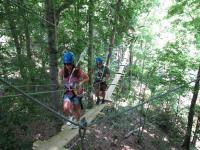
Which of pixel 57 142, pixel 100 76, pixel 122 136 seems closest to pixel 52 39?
pixel 100 76

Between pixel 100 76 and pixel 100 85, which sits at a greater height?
pixel 100 76

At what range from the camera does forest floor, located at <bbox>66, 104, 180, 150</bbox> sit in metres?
8.77

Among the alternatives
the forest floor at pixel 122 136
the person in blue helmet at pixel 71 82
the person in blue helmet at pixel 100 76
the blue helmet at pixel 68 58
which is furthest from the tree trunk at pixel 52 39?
the forest floor at pixel 122 136

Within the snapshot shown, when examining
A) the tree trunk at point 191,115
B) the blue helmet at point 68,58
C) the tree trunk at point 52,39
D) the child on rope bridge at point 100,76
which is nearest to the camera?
the blue helmet at point 68,58

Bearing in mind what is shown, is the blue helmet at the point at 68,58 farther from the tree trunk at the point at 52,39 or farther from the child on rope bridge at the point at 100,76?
the child on rope bridge at the point at 100,76

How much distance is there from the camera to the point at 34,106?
812 centimetres

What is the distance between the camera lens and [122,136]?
1024cm

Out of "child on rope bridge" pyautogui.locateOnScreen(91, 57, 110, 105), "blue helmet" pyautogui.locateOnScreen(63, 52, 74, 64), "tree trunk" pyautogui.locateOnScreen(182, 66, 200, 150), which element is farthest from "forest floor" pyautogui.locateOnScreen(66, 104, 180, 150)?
"blue helmet" pyautogui.locateOnScreen(63, 52, 74, 64)

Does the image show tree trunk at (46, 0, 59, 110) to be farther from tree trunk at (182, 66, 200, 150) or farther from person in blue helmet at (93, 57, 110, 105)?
tree trunk at (182, 66, 200, 150)

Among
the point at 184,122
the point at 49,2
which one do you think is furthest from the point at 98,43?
the point at 184,122

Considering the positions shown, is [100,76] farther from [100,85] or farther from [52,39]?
[52,39]

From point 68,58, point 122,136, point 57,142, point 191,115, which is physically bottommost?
point 122,136

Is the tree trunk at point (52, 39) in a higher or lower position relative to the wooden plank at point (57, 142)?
higher

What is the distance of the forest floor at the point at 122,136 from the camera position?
877 cm
